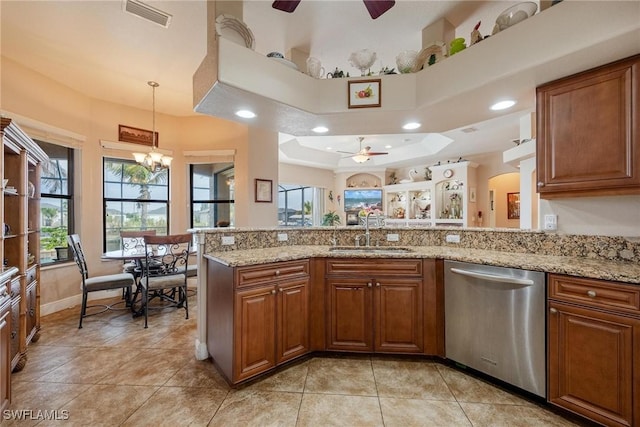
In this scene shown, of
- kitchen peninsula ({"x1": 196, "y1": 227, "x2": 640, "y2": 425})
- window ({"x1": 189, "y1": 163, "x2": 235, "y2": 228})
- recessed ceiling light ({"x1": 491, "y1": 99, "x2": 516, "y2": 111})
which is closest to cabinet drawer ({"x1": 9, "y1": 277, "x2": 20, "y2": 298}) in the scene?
Result: kitchen peninsula ({"x1": 196, "y1": 227, "x2": 640, "y2": 425})

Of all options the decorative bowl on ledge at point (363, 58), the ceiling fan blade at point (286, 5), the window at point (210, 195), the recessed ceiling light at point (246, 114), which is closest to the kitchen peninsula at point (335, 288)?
the recessed ceiling light at point (246, 114)

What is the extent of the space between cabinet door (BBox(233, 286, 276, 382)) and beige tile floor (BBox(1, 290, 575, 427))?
0.47ft

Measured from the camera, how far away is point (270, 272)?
7.11 ft

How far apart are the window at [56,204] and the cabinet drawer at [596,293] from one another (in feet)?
18.0

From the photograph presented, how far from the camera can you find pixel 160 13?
2418 mm

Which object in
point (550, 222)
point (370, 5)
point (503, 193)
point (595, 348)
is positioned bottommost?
point (595, 348)

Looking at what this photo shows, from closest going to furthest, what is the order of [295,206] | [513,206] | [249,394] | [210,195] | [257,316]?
[249,394]
[257,316]
[210,195]
[513,206]
[295,206]

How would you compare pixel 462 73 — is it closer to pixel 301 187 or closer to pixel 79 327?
pixel 79 327

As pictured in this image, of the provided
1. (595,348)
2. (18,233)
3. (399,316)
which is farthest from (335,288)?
(18,233)

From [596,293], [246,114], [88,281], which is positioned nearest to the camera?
[596,293]

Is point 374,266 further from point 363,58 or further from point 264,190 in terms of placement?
point 264,190

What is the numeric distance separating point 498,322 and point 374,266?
0.95 metres

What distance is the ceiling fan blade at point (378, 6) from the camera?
2.12m

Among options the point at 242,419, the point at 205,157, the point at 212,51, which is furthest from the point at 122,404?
the point at 205,157
